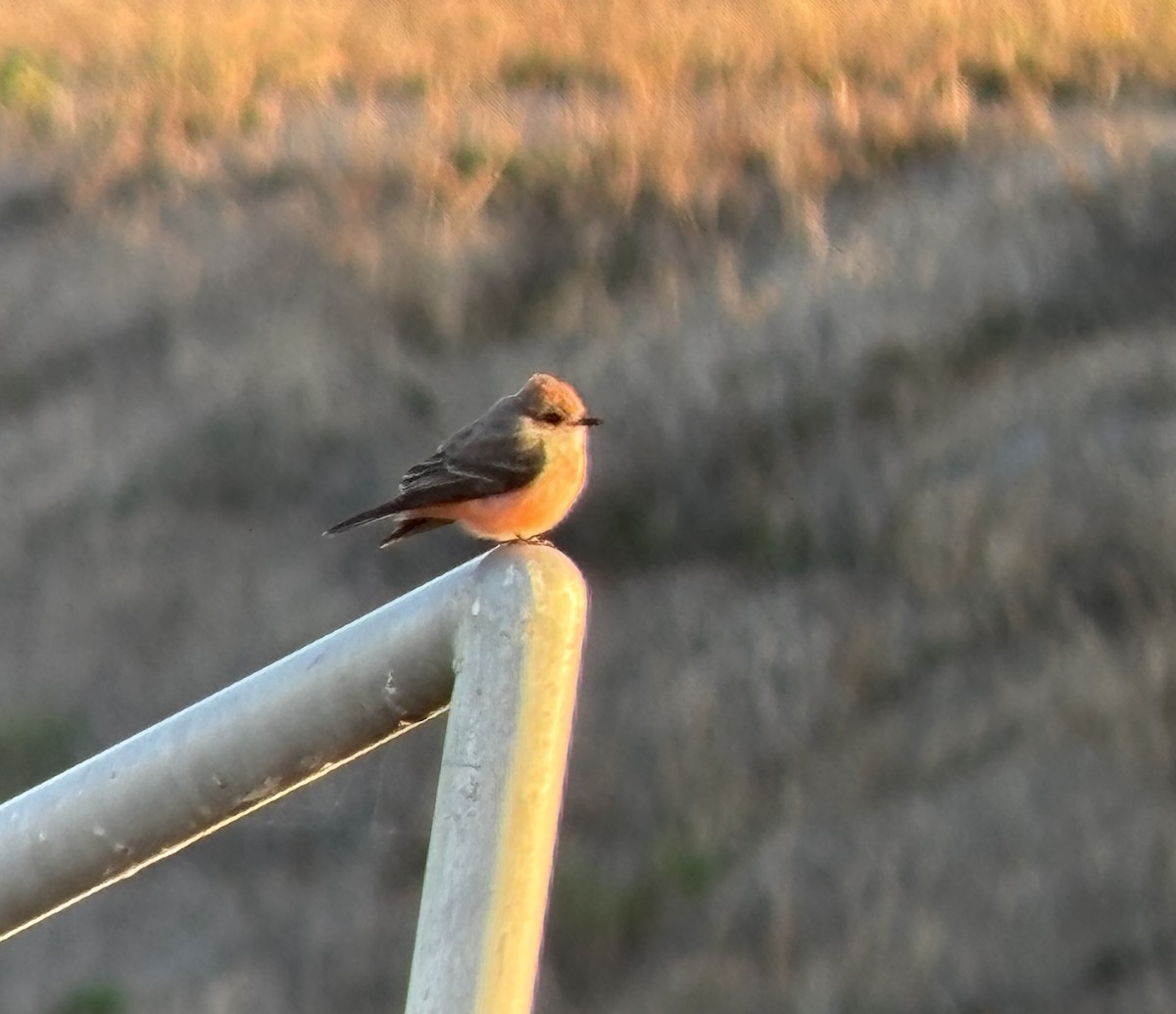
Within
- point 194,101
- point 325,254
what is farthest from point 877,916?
point 194,101

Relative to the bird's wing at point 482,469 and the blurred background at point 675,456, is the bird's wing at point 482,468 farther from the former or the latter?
the blurred background at point 675,456

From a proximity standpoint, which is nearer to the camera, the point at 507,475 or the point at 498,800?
the point at 498,800

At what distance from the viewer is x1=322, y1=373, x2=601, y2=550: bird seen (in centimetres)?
315

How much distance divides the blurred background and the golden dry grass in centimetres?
4

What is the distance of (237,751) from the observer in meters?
1.54

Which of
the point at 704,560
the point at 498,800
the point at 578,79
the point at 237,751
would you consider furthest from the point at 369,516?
the point at 578,79

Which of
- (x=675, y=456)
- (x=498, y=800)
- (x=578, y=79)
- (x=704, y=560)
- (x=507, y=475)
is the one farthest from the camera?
(x=578, y=79)

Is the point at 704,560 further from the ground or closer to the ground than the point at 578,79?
closer to the ground

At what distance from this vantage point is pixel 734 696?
694 centimetres

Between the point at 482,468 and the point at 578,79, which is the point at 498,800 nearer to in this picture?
the point at 482,468

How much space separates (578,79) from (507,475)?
300 inches

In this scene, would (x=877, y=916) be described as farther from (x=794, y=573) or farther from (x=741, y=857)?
(x=794, y=573)

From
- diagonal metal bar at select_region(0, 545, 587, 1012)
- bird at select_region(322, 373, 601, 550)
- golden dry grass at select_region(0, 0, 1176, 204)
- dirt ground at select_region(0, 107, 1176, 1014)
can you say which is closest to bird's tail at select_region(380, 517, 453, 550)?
bird at select_region(322, 373, 601, 550)

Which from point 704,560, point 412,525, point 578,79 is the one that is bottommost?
point 704,560
